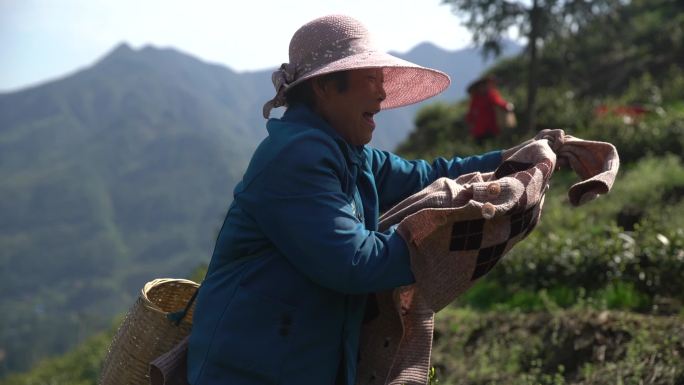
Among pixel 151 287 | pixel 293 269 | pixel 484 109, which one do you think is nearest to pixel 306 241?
pixel 293 269

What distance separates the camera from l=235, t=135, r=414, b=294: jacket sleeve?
6.69ft

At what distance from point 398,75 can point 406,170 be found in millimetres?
374

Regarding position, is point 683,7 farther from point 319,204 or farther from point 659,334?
point 319,204

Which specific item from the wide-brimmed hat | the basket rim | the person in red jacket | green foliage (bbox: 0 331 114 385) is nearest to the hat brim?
the wide-brimmed hat

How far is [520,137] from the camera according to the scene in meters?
15.4

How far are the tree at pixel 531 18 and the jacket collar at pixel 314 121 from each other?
15.5 meters

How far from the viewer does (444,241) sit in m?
2.19

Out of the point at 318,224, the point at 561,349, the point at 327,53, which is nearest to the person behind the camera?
the point at 318,224

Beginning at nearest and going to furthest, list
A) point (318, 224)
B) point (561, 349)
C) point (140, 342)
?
point (318, 224) → point (140, 342) → point (561, 349)

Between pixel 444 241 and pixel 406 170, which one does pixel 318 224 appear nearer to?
pixel 444 241

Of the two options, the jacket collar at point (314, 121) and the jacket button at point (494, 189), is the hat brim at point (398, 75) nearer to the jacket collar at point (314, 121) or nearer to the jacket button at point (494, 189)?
the jacket collar at point (314, 121)

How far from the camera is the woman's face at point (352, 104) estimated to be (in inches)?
89.9

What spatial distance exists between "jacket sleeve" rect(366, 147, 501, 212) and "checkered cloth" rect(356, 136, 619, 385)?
27 cm

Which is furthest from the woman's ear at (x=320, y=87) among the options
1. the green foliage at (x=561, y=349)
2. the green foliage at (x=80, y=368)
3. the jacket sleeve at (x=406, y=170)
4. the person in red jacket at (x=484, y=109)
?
the green foliage at (x=80, y=368)
